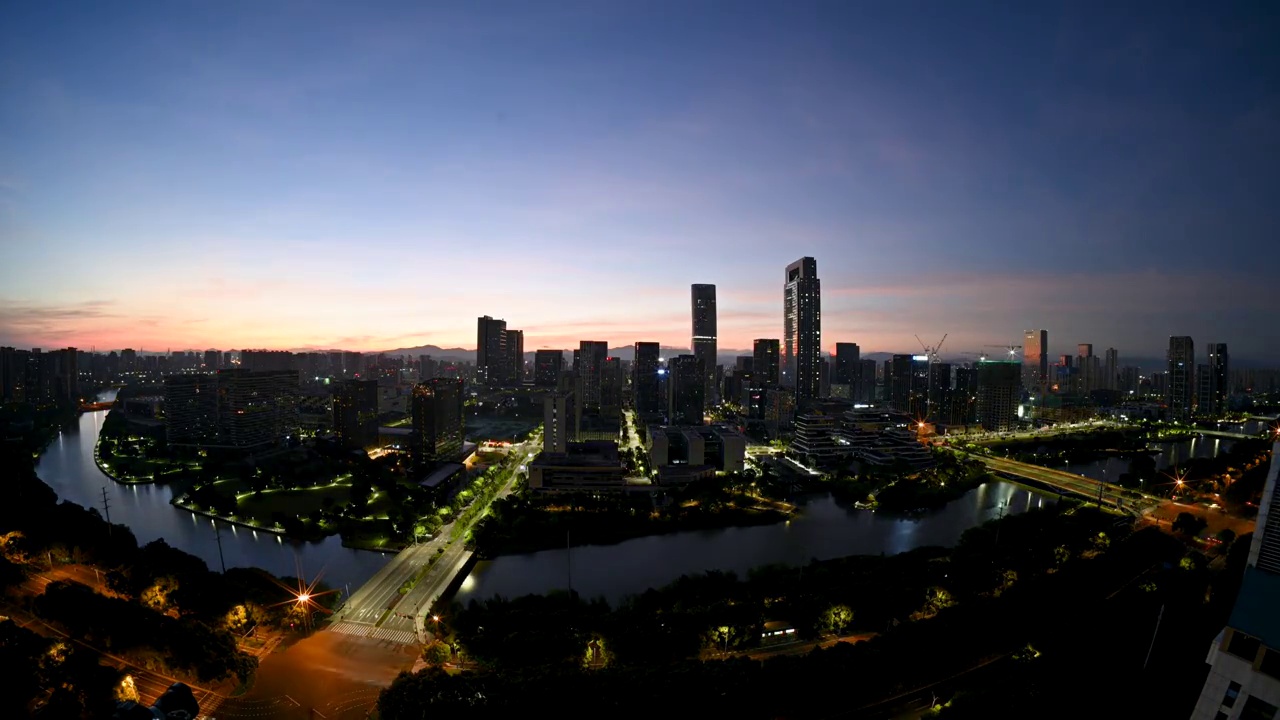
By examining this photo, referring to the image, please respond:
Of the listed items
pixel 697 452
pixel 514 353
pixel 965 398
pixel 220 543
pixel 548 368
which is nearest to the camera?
pixel 220 543

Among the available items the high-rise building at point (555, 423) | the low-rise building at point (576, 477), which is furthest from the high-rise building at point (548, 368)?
the low-rise building at point (576, 477)

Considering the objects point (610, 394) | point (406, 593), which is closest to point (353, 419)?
point (406, 593)

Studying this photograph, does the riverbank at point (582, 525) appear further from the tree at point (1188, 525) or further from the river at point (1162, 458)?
the river at point (1162, 458)

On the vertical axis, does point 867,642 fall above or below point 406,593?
above

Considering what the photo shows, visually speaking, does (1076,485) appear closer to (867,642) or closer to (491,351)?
(867,642)

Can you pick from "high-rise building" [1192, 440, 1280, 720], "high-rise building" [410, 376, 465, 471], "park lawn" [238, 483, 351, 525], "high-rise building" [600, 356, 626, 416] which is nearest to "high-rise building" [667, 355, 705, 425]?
"high-rise building" [600, 356, 626, 416]

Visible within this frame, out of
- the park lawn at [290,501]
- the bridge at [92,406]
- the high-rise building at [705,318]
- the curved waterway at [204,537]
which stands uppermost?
the high-rise building at [705,318]

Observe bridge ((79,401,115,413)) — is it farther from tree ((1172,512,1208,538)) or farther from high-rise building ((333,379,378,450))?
tree ((1172,512,1208,538))
